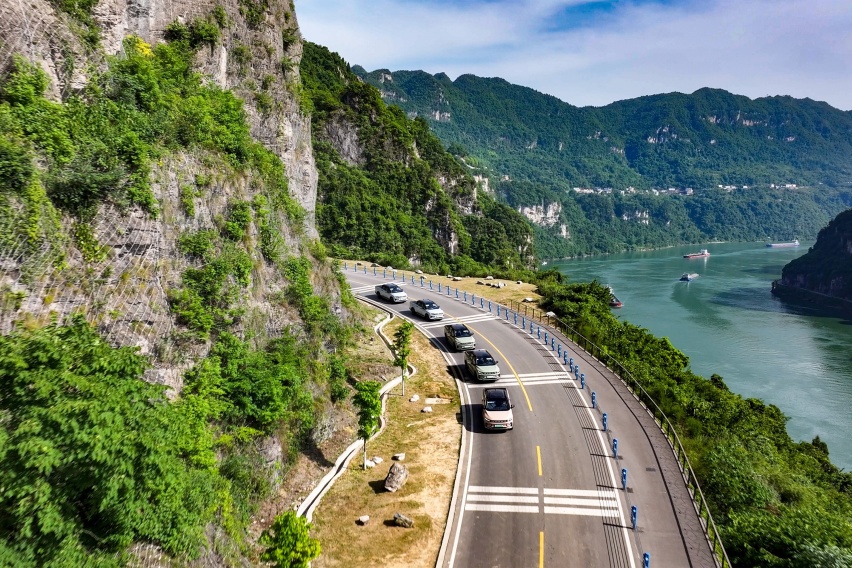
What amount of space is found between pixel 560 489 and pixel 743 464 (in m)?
7.76

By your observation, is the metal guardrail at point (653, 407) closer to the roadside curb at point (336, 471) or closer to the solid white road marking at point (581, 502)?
the solid white road marking at point (581, 502)

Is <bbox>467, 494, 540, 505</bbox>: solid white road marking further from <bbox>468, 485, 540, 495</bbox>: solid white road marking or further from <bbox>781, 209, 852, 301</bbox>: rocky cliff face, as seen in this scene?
<bbox>781, 209, 852, 301</bbox>: rocky cliff face

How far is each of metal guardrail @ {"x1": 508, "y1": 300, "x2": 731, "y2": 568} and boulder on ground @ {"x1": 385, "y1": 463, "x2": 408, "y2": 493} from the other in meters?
9.96

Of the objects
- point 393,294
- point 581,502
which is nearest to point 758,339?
point 393,294

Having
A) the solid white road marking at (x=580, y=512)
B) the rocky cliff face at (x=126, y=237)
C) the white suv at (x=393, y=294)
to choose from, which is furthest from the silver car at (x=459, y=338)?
the solid white road marking at (x=580, y=512)

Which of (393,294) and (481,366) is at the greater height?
(393,294)

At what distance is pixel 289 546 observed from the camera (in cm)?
1085

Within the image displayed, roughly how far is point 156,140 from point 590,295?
37.6 m

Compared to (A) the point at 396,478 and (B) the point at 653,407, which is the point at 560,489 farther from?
(B) the point at 653,407

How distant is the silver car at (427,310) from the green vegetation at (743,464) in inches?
418

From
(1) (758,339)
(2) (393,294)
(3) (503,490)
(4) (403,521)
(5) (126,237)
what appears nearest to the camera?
(5) (126,237)

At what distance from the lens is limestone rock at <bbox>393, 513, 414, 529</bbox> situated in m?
15.0

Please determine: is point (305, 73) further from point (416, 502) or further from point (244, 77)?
point (416, 502)

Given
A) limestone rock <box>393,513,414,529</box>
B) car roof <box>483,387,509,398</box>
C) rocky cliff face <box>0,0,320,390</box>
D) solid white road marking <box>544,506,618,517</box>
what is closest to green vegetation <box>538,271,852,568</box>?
solid white road marking <box>544,506,618,517</box>
